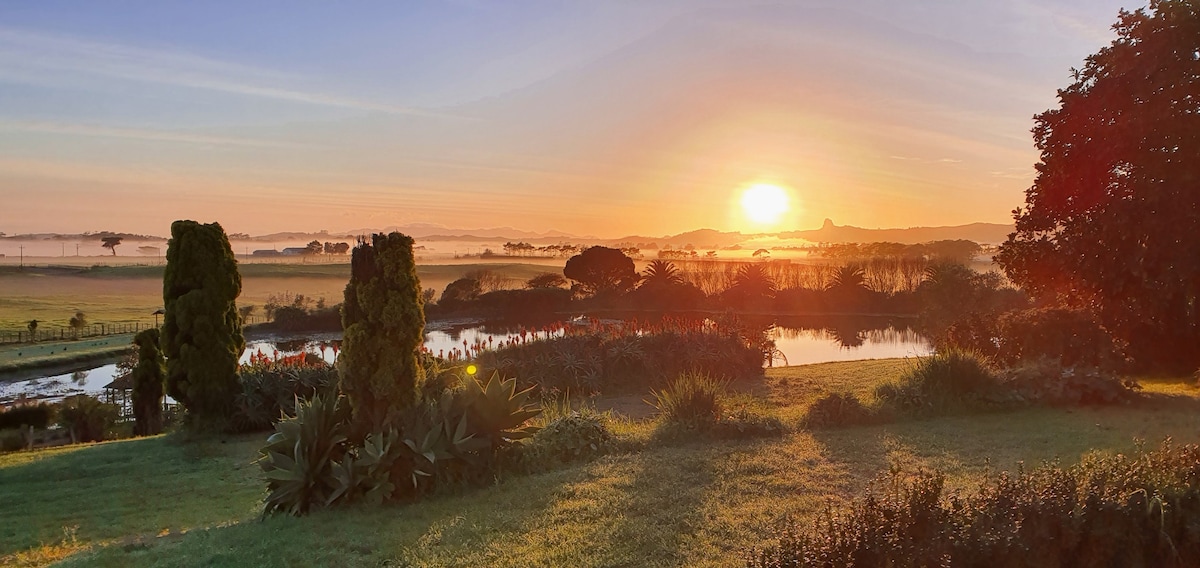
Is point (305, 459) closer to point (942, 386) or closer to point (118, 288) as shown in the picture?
point (942, 386)

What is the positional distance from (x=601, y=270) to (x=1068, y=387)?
26.1 meters

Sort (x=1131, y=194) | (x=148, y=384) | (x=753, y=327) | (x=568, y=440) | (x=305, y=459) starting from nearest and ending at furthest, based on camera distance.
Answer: (x=305, y=459)
(x=568, y=440)
(x=1131, y=194)
(x=148, y=384)
(x=753, y=327)

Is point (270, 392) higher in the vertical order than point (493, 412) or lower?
lower

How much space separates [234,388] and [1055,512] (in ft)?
34.4

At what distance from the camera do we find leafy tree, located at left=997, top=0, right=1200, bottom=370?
32.1 feet

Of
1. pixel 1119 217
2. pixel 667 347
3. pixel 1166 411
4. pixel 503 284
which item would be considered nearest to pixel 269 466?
pixel 667 347

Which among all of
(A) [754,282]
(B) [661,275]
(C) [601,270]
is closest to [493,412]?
(B) [661,275]

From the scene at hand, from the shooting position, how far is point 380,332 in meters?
6.11

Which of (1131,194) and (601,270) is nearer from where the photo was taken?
(1131,194)

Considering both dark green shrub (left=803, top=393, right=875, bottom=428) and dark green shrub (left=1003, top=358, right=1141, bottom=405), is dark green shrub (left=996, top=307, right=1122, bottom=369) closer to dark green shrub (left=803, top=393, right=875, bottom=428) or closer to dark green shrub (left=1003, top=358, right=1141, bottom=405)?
dark green shrub (left=1003, top=358, right=1141, bottom=405)

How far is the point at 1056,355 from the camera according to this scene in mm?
10312

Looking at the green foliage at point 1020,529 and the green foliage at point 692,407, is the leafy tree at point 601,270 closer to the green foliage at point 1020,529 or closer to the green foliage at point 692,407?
the green foliage at point 692,407

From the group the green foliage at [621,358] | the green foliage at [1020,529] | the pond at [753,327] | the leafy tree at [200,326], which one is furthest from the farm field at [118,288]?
the green foliage at [1020,529]

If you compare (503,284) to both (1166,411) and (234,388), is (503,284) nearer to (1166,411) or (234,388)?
(234,388)
